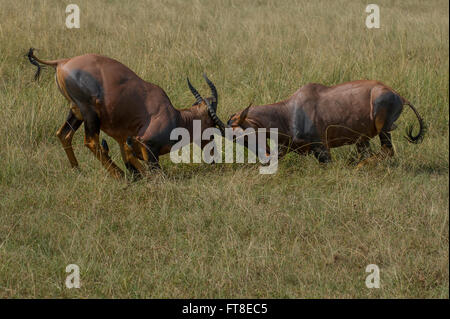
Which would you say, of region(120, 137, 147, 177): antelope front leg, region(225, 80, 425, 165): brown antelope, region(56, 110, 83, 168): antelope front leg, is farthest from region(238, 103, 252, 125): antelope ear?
region(56, 110, 83, 168): antelope front leg

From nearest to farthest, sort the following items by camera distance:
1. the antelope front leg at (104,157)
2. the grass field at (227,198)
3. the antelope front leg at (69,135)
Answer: the grass field at (227,198), the antelope front leg at (104,157), the antelope front leg at (69,135)

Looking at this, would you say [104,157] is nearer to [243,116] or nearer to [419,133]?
[243,116]

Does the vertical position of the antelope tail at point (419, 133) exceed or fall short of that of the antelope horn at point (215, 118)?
it falls short

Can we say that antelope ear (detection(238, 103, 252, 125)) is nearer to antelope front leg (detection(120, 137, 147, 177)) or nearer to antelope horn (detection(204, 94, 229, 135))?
antelope horn (detection(204, 94, 229, 135))

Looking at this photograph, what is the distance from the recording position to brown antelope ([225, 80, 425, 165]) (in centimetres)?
664

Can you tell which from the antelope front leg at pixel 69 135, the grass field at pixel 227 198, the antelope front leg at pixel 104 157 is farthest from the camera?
the antelope front leg at pixel 69 135

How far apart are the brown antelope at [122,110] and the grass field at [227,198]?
270 mm

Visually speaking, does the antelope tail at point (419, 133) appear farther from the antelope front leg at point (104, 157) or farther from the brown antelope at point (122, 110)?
the antelope front leg at point (104, 157)

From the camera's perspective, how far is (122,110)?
6.39 m

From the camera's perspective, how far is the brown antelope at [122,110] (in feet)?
20.7

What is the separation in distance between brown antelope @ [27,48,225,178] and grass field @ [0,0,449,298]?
0.27 metres

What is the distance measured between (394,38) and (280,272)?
6.74 m

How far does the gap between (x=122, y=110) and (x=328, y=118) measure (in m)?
1.96

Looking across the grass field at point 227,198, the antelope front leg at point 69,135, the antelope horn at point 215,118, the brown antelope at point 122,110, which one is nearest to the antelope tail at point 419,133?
the grass field at point 227,198
